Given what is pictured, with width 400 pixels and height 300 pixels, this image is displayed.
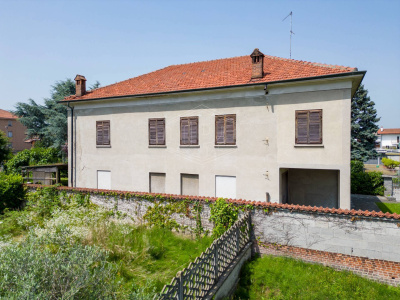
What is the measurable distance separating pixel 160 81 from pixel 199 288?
12.7 meters

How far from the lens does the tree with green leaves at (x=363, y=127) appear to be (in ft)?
93.4

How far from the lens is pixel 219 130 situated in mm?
13078

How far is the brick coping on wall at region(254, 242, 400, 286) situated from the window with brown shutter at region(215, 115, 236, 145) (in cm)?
558

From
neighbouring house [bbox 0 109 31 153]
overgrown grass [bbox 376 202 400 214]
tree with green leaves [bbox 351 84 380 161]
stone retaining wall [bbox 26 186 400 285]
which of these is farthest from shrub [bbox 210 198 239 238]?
neighbouring house [bbox 0 109 31 153]

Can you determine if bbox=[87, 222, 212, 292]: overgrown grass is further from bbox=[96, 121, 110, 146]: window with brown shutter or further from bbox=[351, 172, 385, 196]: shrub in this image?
bbox=[351, 172, 385, 196]: shrub

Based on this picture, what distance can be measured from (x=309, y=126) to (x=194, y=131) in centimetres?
581

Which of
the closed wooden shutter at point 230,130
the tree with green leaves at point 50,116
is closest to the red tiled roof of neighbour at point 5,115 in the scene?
the tree with green leaves at point 50,116

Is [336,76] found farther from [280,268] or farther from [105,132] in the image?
[105,132]

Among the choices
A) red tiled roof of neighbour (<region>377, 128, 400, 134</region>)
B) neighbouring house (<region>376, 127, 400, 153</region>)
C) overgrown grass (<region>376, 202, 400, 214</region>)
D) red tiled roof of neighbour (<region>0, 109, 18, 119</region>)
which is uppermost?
red tiled roof of neighbour (<region>0, 109, 18, 119</region>)

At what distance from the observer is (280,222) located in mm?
8641

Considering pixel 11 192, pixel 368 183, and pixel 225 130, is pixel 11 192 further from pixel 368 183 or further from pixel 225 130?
pixel 368 183

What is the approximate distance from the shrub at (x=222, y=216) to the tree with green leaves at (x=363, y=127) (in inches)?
996

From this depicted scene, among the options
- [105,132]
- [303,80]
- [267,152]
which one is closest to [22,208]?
[105,132]

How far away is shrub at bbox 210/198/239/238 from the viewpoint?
366 inches
